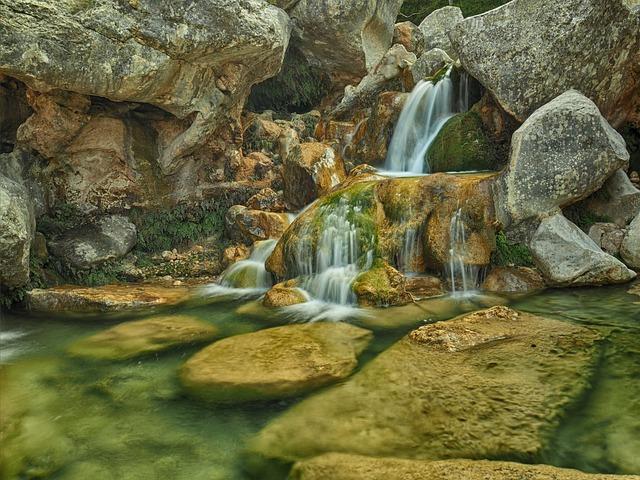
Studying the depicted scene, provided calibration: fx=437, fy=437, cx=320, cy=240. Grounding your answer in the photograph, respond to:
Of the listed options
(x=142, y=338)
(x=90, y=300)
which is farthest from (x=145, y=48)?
(x=142, y=338)

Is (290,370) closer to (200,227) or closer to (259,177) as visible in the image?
(200,227)

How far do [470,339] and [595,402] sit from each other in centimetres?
166

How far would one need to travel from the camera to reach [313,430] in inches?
149

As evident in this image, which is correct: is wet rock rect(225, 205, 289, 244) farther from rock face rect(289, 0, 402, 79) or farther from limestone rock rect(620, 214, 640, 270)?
rock face rect(289, 0, 402, 79)

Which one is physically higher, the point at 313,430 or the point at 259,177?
the point at 259,177

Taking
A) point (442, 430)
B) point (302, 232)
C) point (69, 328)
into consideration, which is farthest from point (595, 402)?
point (69, 328)

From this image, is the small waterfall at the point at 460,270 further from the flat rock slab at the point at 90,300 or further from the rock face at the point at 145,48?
the rock face at the point at 145,48

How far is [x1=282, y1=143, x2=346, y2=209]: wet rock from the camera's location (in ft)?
40.2

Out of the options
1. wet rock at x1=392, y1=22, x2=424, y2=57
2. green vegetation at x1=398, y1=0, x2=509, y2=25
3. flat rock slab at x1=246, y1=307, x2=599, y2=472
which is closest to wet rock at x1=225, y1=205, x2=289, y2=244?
flat rock slab at x1=246, y1=307, x2=599, y2=472

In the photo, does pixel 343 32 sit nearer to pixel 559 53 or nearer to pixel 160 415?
pixel 559 53

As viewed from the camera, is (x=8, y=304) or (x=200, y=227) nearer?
(x=8, y=304)

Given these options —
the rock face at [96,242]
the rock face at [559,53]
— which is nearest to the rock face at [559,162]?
the rock face at [559,53]

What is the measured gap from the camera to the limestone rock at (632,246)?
7957 millimetres

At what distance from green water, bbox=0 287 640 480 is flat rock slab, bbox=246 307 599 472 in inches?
7.9
